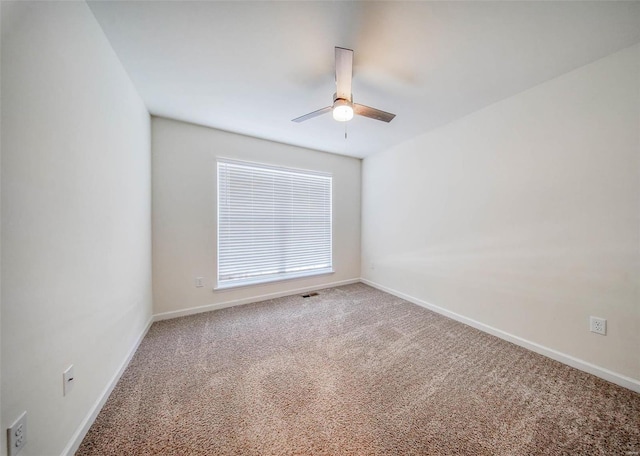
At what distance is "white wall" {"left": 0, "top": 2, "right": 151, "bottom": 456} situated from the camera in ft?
2.73

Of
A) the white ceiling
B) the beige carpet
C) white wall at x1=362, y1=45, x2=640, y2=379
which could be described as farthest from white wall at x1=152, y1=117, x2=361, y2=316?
white wall at x1=362, y1=45, x2=640, y2=379

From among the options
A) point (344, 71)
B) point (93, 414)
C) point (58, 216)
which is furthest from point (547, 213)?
point (93, 414)

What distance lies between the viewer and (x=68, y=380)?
1104 millimetres

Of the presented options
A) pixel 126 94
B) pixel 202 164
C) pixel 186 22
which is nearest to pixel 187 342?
pixel 202 164

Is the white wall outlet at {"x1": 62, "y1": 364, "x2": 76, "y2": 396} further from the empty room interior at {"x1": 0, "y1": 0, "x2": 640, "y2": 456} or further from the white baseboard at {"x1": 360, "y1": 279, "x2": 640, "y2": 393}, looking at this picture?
the white baseboard at {"x1": 360, "y1": 279, "x2": 640, "y2": 393}

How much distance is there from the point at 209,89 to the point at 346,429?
283 centimetres

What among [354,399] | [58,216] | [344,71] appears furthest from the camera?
[344,71]

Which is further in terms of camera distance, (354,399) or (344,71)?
(344,71)

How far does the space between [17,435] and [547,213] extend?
347 cm

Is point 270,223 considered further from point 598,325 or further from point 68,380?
point 598,325

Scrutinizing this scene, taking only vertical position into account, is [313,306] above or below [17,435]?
below

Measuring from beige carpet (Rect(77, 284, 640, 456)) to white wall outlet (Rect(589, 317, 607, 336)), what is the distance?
352mm

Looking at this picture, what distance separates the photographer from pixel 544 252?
194 centimetres

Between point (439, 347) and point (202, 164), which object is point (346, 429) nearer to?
point (439, 347)
